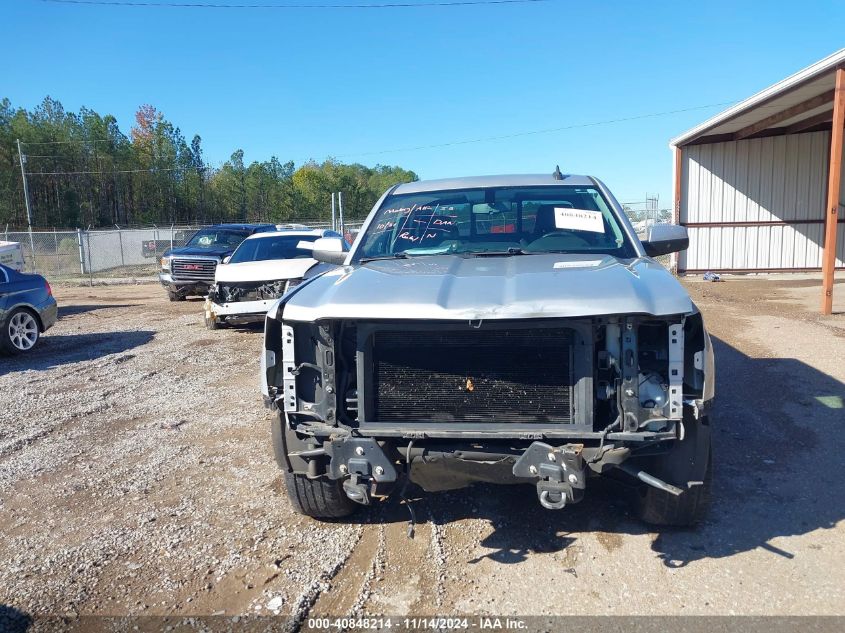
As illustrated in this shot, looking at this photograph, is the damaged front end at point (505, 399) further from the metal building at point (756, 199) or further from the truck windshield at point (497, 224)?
the metal building at point (756, 199)

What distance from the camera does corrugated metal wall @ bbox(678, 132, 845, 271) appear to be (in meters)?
18.3

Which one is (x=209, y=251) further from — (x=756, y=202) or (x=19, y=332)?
(x=756, y=202)

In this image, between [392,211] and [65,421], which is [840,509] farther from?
[65,421]

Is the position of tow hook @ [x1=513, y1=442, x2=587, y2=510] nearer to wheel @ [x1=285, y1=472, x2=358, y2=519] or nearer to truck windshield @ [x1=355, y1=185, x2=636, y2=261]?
wheel @ [x1=285, y1=472, x2=358, y2=519]

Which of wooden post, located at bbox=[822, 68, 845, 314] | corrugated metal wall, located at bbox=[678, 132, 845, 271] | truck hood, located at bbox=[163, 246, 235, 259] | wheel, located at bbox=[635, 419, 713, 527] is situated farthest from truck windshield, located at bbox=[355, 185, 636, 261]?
corrugated metal wall, located at bbox=[678, 132, 845, 271]

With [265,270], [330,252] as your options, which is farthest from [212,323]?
[330,252]

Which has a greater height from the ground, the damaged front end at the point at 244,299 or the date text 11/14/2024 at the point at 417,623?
the damaged front end at the point at 244,299

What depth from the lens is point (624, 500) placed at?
4.01 m

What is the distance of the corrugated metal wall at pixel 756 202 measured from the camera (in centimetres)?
1833

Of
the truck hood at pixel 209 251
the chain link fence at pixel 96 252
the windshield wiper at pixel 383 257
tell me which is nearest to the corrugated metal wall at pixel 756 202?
the chain link fence at pixel 96 252

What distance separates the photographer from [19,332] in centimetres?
938

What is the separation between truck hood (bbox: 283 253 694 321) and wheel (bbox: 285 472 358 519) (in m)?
1.02

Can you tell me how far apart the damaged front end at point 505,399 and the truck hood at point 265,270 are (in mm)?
6832

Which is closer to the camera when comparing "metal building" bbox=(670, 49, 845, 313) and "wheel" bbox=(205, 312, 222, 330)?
"wheel" bbox=(205, 312, 222, 330)
